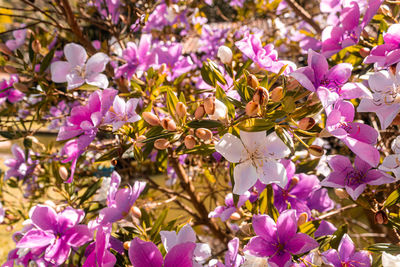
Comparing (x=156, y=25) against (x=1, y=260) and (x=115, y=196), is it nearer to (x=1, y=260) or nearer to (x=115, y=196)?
(x=115, y=196)

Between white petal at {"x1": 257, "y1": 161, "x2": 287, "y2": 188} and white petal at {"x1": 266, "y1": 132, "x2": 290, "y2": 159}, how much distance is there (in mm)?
20

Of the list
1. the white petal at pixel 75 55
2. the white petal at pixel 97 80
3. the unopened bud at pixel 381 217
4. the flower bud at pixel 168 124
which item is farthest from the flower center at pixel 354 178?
the white petal at pixel 75 55

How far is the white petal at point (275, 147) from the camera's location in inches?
21.3

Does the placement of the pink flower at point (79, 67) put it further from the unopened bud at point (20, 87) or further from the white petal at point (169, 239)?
the white petal at point (169, 239)

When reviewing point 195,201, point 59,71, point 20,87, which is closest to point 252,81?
point 59,71

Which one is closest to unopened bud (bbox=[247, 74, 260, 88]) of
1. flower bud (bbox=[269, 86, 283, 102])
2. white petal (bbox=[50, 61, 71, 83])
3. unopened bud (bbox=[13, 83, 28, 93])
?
flower bud (bbox=[269, 86, 283, 102])

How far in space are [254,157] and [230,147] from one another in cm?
6

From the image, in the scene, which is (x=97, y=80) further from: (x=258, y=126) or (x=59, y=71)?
(x=258, y=126)

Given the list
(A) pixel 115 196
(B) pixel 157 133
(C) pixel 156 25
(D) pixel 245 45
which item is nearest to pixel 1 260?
(C) pixel 156 25

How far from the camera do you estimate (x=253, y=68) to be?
766mm

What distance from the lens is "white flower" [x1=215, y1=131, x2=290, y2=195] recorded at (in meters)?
0.54

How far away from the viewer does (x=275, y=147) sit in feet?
1.80

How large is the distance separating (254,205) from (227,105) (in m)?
0.35

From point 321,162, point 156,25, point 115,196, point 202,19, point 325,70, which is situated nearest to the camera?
point 325,70
